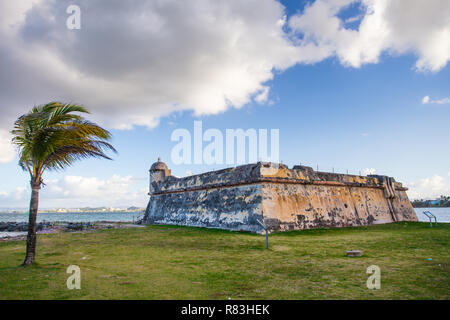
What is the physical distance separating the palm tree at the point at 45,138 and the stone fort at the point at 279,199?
Result: 1025 centimetres

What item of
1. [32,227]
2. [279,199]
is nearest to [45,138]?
[32,227]

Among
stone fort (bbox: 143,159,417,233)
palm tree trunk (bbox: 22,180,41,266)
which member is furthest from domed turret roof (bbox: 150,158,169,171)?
palm tree trunk (bbox: 22,180,41,266)

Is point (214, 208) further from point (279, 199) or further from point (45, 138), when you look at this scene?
point (45, 138)

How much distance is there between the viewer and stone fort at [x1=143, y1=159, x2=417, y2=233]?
16094 mm

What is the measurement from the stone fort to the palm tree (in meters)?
10.2

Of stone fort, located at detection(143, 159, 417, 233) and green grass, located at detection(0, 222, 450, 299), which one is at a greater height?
stone fort, located at detection(143, 159, 417, 233)

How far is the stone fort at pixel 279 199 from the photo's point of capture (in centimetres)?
1609

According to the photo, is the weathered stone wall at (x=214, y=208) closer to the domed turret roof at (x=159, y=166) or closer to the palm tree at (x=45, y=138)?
the domed turret roof at (x=159, y=166)

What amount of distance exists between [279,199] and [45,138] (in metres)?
12.3

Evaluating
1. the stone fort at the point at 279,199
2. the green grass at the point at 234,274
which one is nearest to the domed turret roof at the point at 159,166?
the stone fort at the point at 279,199

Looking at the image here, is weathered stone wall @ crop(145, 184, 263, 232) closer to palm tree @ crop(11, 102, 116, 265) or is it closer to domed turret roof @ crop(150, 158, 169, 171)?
domed turret roof @ crop(150, 158, 169, 171)

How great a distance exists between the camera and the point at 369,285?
4.94 metres

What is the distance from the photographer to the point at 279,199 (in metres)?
16.3

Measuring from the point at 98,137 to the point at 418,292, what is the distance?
799 cm
